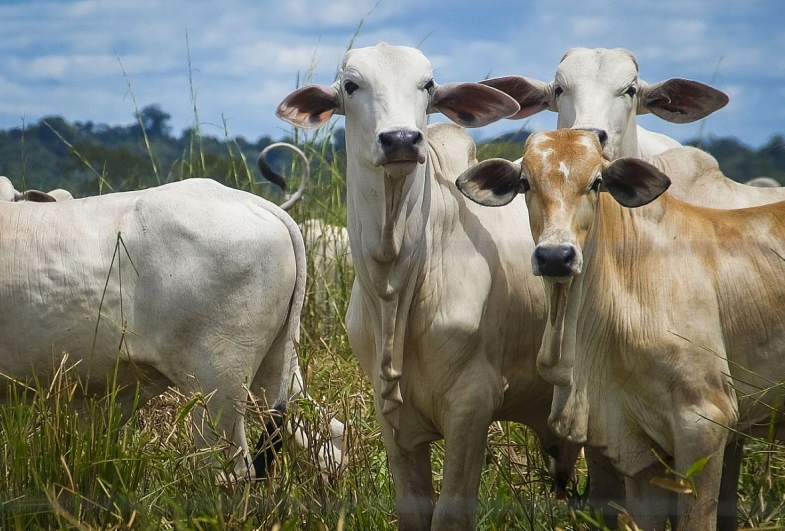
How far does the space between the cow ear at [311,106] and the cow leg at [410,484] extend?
1.14 meters

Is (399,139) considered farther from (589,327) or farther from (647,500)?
(647,500)

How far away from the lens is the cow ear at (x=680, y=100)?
14.9 feet

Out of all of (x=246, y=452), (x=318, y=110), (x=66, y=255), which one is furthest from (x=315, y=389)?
(x=318, y=110)

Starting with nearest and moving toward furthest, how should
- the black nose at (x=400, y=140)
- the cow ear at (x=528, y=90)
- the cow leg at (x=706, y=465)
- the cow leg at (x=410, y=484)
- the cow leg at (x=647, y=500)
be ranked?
the cow leg at (x=706, y=465) < the black nose at (x=400, y=140) < the cow leg at (x=647, y=500) < the cow leg at (x=410, y=484) < the cow ear at (x=528, y=90)

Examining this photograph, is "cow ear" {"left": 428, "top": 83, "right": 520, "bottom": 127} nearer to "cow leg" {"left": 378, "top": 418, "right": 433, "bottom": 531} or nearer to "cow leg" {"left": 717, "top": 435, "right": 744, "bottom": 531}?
"cow leg" {"left": 378, "top": 418, "right": 433, "bottom": 531}

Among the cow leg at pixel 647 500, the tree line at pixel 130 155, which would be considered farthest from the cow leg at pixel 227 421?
the tree line at pixel 130 155

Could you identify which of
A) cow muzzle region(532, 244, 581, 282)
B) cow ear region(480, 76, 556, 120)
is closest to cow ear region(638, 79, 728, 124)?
cow ear region(480, 76, 556, 120)

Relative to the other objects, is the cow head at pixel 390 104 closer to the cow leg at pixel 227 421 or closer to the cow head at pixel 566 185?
the cow head at pixel 566 185

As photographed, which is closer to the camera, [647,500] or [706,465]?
[706,465]

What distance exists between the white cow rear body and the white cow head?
1289mm

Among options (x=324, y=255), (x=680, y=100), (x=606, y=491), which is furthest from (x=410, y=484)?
(x=324, y=255)

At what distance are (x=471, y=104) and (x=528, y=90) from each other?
0.66 m

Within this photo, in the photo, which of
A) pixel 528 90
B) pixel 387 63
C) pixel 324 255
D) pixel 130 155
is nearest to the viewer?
pixel 387 63

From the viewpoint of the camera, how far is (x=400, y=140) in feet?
11.8
